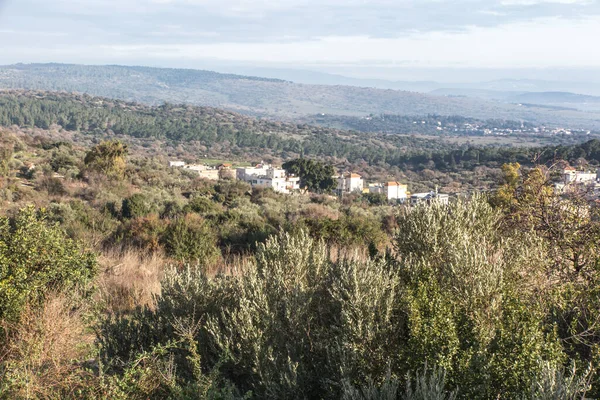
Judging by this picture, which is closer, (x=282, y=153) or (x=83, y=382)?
(x=83, y=382)

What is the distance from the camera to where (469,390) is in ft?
10.5

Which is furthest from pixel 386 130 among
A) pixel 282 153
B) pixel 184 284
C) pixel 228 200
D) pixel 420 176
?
pixel 184 284

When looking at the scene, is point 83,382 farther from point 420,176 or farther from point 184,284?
point 420,176

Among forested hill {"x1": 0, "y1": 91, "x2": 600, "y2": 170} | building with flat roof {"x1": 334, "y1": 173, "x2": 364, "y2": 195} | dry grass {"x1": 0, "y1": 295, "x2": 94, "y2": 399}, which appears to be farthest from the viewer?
forested hill {"x1": 0, "y1": 91, "x2": 600, "y2": 170}

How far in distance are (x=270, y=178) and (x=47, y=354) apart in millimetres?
35566

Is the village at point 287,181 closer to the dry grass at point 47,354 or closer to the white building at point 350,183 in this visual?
the white building at point 350,183

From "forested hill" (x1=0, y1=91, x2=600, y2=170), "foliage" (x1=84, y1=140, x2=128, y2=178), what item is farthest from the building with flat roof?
"foliage" (x1=84, y1=140, x2=128, y2=178)

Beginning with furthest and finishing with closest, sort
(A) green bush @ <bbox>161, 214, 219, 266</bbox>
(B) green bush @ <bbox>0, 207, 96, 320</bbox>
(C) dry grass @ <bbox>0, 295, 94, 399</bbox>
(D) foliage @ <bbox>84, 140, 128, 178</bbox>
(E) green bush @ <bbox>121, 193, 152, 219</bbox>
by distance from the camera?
(D) foliage @ <bbox>84, 140, 128, 178</bbox> < (E) green bush @ <bbox>121, 193, 152, 219</bbox> < (A) green bush @ <bbox>161, 214, 219, 266</bbox> < (B) green bush @ <bbox>0, 207, 96, 320</bbox> < (C) dry grass @ <bbox>0, 295, 94, 399</bbox>

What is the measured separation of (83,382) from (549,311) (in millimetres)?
3291

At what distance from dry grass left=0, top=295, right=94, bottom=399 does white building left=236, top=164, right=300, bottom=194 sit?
28.4m

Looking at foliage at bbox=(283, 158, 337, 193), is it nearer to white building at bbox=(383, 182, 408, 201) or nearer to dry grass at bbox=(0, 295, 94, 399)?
white building at bbox=(383, 182, 408, 201)

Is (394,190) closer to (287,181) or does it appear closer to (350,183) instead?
(350,183)

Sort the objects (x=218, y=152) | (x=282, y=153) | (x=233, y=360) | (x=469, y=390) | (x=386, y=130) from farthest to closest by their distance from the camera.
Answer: (x=386, y=130)
(x=282, y=153)
(x=218, y=152)
(x=233, y=360)
(x=469, y=390)

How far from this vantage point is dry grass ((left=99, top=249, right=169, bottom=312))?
6.88m
